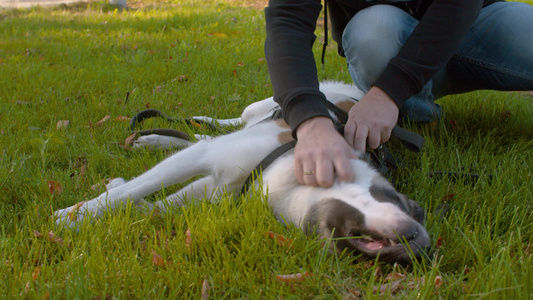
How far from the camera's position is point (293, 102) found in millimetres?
2123

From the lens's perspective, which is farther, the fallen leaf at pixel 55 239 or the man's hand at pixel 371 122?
the man's hand at pixel 371 122

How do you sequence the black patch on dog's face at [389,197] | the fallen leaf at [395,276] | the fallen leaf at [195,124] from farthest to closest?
the fallen leaf at [195,124], the black patch on dog's face at [389,197], the fallen leaf at [395,276]

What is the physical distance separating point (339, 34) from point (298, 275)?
221 cm

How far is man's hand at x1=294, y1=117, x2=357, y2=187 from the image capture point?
1.83 meters

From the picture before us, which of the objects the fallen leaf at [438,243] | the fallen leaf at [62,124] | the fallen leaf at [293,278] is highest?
the fallen leaf at [293,278]

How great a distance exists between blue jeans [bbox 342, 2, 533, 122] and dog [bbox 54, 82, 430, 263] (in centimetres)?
75

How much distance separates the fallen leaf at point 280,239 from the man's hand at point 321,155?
27cm

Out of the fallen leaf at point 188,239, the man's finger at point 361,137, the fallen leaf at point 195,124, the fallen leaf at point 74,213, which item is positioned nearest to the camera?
the fallen leaf at point 188,239

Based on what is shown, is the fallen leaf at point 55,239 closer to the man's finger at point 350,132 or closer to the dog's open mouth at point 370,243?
the dog's open mouth at point 370,243

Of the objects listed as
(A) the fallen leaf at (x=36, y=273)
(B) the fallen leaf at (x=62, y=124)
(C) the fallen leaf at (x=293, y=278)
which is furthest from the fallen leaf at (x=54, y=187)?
(C) the fallen leaf at (x=293, y=278)

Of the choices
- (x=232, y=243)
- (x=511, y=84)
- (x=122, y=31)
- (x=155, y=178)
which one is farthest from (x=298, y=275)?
(x=122, y=31)

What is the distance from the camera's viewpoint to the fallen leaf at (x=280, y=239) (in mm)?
1720

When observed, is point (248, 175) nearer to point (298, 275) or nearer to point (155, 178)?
point (155, 178)

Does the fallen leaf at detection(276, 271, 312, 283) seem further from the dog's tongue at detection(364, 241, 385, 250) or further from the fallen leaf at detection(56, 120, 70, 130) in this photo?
the fallen leaf at detection(56, 120, 70, 130)
